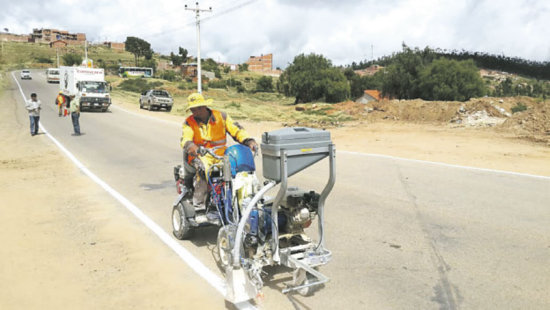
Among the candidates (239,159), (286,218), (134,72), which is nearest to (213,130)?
(239,159)

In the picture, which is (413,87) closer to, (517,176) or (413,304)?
(517,176)

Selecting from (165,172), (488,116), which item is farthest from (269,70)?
(165,172)

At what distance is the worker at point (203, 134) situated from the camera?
17.1ft

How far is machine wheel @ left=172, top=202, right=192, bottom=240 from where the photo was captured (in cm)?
559

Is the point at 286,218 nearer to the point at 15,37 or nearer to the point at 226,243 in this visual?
the point at 226,243

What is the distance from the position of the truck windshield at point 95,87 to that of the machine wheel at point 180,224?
93.4 feet

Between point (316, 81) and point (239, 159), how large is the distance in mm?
61225

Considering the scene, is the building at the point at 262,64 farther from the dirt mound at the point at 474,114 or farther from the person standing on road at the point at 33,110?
the person standing on road at the point at 33,110

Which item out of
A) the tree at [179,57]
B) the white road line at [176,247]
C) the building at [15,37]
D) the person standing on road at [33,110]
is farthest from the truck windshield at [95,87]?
the building at [15,37]

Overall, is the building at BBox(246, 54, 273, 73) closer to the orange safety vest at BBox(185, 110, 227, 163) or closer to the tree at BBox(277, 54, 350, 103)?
the tree at BBox(277, 54, 350, 103)

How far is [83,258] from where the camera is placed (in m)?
5.22

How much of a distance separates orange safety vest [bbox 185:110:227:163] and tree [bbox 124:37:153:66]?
132188 mm

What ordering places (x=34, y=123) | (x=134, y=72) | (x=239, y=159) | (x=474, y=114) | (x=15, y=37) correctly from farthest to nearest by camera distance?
(x=15, y=37) → (x=134, y=72) → (x=474, y=114) → (x=34, y=123) → (x=239, y=159)

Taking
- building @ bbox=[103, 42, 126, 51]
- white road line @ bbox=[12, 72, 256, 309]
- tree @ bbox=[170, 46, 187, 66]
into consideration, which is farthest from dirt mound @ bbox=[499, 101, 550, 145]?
building @ bbox=[103, 42, 126, 51]
